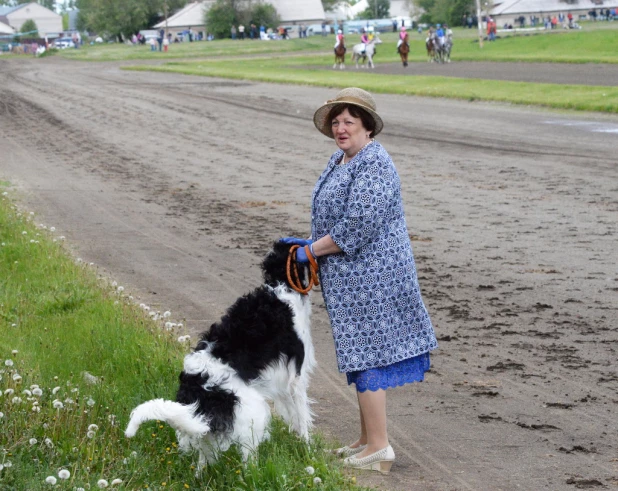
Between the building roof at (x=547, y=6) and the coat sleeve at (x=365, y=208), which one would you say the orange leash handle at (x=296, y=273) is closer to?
the coat sleeve at (x=365, y=208)

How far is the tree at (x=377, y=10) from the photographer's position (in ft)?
500

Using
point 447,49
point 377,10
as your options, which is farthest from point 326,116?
point 377,10

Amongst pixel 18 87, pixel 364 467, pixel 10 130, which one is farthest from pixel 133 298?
pixel 18 87

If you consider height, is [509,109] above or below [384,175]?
below

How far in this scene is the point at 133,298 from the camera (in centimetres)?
888

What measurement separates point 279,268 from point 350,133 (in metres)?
0.81

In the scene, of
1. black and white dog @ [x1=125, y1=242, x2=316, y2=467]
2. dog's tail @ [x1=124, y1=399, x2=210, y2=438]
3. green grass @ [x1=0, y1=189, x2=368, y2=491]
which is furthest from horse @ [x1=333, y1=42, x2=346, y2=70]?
dog's tail @ [x1=124, y1=399, x2=210, y2=438]

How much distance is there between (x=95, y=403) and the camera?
5.59m

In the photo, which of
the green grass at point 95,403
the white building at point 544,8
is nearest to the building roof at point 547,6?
the white building at point 544,8

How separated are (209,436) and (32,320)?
3.57 meters

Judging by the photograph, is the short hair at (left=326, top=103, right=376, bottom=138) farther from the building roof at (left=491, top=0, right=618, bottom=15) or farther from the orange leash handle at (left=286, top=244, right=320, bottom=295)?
the building roof at (left=491, top=0, right=618, bottom=15)

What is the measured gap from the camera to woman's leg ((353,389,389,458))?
5.21 m

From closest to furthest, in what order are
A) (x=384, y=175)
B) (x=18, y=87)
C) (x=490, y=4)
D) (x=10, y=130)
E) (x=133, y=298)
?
1. (x=384, y=175)
2. (x=133, y=298)
3. (x=10, y=130)
4. (x=18, y=87)
5. (x=490, y=4)

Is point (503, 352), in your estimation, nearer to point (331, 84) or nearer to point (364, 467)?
point (364, 467)
